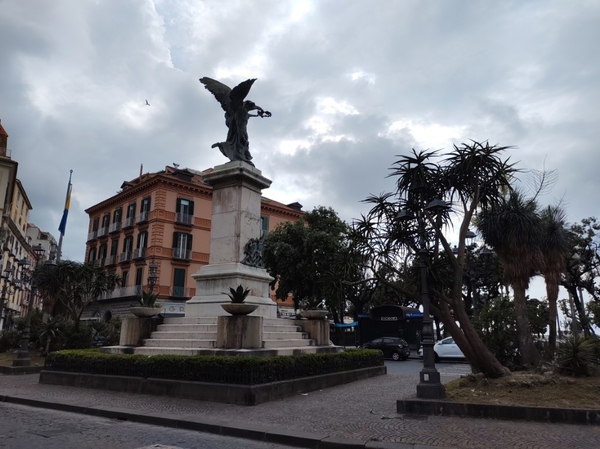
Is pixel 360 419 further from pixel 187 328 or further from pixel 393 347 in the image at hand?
pixel 393 347

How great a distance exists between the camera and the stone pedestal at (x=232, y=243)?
14359 mm

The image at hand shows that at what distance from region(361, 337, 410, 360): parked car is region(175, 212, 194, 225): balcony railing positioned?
1996 centimetres

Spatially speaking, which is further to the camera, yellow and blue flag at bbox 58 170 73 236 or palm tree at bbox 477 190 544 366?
yellow and blue flag at bbox 58 170 73 236

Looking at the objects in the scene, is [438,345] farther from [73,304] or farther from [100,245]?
[100,245]

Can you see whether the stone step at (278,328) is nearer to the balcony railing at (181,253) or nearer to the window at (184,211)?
the balcony railing at (181,253)

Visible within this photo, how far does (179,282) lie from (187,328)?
1056 inches

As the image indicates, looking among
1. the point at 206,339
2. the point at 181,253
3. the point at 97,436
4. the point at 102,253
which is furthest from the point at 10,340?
the point at 102,253

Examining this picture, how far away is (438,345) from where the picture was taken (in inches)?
1051

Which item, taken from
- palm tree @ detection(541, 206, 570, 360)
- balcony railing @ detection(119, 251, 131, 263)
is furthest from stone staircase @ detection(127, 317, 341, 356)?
balcony railing @ detection(119, 251, 131, 263)

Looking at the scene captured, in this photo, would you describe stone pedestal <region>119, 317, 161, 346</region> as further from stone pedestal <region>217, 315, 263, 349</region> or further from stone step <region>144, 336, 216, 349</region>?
stone pedestal <region>217, 315, 263, 349</region>

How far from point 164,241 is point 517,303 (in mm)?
30861

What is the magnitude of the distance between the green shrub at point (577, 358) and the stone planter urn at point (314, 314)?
6.81 metres

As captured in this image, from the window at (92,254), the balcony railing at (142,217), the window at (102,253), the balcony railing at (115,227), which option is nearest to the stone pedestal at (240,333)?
the balcony railing at (142,217)

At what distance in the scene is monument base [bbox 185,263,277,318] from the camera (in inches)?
559
